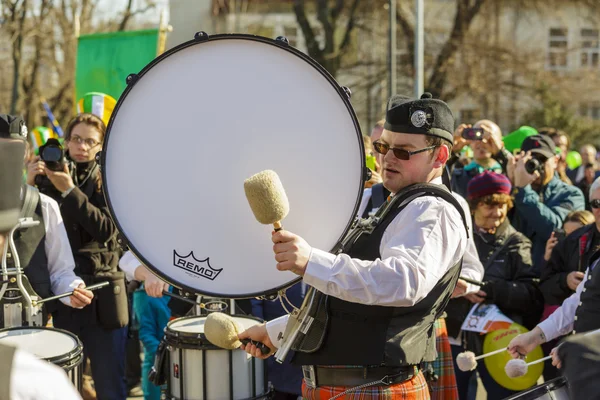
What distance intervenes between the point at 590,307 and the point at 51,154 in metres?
2.93

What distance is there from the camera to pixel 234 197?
254 cm

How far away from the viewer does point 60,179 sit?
4594mm

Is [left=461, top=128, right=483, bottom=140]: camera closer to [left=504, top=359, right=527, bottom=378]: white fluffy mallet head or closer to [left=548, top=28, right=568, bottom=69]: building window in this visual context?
[left=504, top=359, right=527, bottom=378]: white fluffy mallet head

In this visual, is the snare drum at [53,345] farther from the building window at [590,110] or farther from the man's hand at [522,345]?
the building window at [590,110]

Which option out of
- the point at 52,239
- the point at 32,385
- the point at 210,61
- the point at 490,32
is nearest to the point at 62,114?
the point at 490,32

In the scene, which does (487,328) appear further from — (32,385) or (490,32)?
(490,32)

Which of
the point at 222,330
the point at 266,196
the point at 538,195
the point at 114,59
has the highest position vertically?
the point at 114,59

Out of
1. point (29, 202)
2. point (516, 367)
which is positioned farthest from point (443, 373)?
point (29, 202)

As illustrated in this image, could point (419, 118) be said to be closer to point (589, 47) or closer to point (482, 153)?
point (482, 153)

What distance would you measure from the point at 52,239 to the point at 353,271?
7.60ft

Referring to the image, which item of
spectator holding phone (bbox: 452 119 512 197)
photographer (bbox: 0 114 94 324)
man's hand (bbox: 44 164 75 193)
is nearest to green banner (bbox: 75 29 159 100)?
spectator holding phone (bbox: 452 119 512 197)

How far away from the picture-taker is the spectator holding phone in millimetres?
6211

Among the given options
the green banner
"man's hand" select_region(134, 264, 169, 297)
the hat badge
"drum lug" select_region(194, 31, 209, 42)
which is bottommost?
"man's hand" select_region(134, 264, 169, 297)

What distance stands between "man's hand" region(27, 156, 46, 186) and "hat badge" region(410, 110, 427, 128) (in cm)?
262
